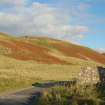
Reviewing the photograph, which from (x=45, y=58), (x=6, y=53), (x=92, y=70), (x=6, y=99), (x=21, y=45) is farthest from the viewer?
(x=21, y=45)

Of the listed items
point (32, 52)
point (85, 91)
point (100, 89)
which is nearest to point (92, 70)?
point (100, 89)

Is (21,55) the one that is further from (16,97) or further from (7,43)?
(16,97)

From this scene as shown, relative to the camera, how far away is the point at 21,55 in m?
73.7

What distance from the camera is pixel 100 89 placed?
73.9 feet

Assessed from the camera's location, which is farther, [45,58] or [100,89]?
[45,58]

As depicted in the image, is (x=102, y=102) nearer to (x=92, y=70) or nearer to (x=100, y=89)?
(x=100, y=89)

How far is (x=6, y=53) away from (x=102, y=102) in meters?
54.4

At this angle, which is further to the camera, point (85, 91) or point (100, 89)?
point (100, 89)

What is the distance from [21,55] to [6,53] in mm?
2565

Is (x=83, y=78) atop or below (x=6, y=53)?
below

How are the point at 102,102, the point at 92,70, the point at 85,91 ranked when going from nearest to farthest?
the point at 102,102 → the point at 85,91 → the point at 92,70

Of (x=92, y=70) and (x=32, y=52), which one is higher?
(x=32, y=52)

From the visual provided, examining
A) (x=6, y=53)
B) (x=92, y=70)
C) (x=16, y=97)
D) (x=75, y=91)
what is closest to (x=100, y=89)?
(x=75, y=91)

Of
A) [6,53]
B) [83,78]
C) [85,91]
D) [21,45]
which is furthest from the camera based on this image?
[21,45]
